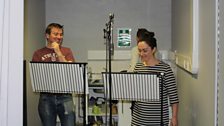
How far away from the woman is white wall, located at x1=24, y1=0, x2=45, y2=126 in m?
1.67

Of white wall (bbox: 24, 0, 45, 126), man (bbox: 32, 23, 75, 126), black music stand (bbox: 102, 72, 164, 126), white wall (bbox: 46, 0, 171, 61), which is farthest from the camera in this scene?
white wall (bbox: 46, 0, 171, 61)

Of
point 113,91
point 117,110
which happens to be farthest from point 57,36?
point 117,110

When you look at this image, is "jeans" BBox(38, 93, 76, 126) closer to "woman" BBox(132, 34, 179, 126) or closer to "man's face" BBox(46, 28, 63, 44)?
"man's face" BBox(46, 28, 63, 44)

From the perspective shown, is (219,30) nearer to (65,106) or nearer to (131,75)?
(131,75)

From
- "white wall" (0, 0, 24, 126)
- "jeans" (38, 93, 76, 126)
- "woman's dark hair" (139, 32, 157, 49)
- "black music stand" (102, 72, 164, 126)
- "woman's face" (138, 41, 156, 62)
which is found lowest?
"jeans" (38, 93, 76, 126)

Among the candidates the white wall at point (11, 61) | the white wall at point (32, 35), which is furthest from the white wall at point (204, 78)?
the white wall at point (32, 35)

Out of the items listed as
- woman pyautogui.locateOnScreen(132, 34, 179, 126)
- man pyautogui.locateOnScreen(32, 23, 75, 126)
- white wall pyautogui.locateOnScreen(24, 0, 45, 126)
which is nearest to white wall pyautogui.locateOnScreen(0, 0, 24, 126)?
woman pyautogui.locateOnScreen(132, 34, 179, 126)

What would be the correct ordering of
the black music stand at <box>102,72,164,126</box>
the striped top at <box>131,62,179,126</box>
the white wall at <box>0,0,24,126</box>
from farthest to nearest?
the striped top at <box>131,62,179,126</box> → the black music stand at <box>102,72,164,126</box> → the white wall at <box>0,0,24,126</box>

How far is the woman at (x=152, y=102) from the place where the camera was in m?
2.45

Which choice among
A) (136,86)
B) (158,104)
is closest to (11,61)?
(136,86)

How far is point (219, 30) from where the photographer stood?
1.73m

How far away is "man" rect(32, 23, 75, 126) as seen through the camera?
9.32ft

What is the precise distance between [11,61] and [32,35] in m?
3.55

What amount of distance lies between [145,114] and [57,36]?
111 centimetres
